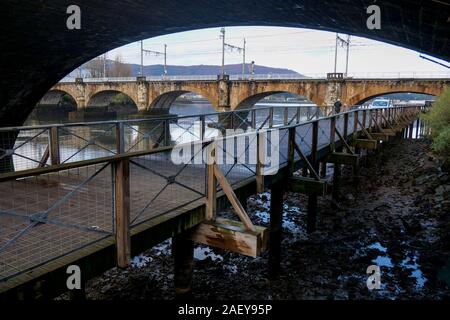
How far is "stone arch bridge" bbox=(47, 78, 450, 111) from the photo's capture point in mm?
28281

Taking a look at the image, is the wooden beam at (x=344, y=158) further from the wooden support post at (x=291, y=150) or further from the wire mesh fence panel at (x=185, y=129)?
the wire mesh fence panel at (x=185, y=129)

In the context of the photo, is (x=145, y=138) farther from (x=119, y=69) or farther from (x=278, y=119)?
(x=119, y=69)

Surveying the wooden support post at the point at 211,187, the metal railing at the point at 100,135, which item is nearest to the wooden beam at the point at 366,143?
the metal railing at the point at 100,135

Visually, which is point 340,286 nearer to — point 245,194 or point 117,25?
point 245,194

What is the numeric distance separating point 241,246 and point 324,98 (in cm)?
2815

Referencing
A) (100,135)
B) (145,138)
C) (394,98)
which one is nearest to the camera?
(100,135)

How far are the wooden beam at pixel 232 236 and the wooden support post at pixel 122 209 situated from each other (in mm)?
1374

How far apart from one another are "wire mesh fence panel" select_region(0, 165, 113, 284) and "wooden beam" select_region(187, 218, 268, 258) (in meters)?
1.28

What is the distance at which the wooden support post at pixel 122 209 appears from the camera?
3.72m

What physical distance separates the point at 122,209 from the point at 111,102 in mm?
52474

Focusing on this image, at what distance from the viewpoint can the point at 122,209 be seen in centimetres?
377

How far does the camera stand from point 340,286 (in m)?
7.65

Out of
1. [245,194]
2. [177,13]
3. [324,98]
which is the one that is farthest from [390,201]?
[324,98]

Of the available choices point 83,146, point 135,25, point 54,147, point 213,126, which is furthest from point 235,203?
point 135,25
